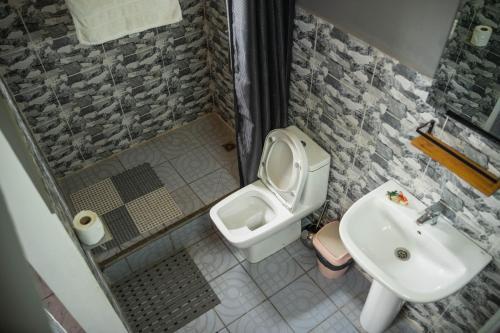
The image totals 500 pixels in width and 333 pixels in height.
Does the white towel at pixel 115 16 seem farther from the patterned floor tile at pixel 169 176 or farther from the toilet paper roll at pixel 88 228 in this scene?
the toilet paper roll at pixel 88 228

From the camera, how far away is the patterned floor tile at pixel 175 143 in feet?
10.9

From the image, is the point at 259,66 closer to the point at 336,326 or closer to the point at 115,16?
the point at 115,16

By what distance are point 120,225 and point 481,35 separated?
230 centimetres

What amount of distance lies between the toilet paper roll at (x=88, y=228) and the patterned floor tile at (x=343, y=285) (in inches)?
63.5

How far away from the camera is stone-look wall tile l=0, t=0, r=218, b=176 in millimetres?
2494

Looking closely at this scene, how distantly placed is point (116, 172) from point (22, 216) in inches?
94.2

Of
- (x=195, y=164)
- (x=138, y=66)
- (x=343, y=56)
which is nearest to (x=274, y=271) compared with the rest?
(x=195, y=164)

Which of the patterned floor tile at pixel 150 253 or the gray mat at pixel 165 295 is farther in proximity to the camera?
the patterned floor tile at pixel 150 253

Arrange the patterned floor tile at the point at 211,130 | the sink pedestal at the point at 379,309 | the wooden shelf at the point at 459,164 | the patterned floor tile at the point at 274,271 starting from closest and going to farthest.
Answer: the wooden shelf at the point at 459,164, the sink pedestal at the point at 379,309, the patterned floor tile at the point at 274,271, the patterned floor tile at the point at 211,130

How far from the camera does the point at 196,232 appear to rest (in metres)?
2.89

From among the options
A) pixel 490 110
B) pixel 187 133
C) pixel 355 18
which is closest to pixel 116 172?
pixel 187 133

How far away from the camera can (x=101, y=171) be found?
3.18 m

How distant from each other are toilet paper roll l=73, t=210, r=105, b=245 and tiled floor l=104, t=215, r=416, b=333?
→ 4.12 ft

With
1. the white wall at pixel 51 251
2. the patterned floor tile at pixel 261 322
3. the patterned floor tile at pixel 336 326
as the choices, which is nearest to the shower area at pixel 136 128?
the patterned floor tile at pixel 261 322
